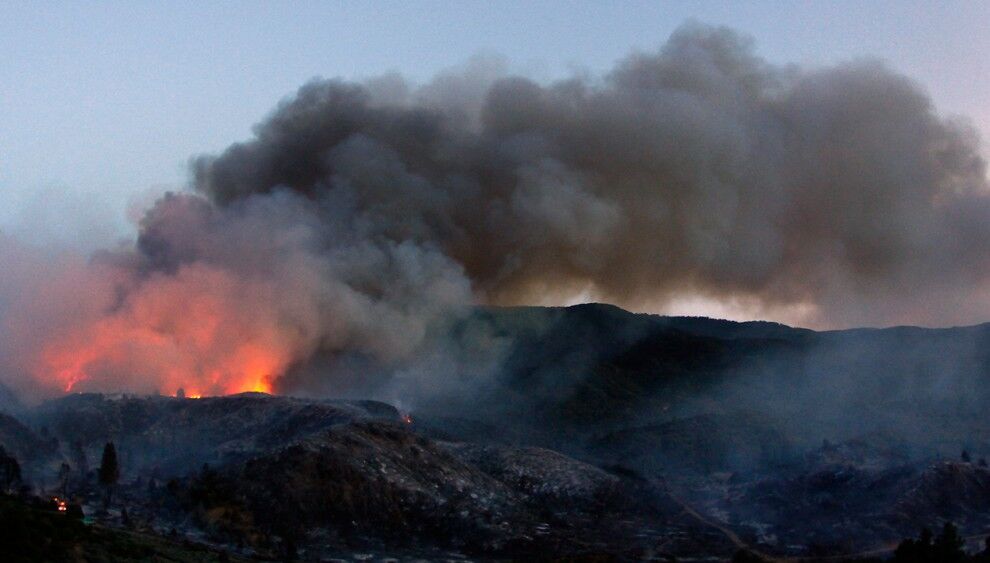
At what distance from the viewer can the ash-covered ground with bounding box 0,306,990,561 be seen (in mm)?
75000

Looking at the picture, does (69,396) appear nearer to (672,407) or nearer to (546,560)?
(546,560)

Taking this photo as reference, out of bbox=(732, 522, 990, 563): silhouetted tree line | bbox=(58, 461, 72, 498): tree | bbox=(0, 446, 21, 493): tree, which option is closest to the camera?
bbox=(732, 522, 990, 563): silhouetted tree line

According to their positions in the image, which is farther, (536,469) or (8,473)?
(536,469)

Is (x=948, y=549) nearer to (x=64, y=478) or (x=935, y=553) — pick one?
(x=935, y=553)

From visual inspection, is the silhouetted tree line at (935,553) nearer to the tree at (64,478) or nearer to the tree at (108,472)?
the tree at (108,472)

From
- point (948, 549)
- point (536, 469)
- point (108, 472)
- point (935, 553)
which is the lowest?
point (935, 553)

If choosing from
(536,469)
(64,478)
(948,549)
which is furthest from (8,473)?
(948,549)

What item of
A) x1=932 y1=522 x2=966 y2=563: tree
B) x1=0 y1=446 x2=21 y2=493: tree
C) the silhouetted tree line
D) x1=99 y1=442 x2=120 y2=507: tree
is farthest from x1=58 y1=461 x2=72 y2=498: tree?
x1=932 y1=522 x2=966 y2=563: tree

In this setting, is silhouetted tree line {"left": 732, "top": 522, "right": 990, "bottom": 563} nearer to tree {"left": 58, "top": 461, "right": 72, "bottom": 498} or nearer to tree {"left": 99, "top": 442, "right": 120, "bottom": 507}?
tree {"left": 99, "top": 442, "right": 120, "bottom": 507}

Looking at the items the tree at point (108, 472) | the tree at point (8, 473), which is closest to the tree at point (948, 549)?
the tree at point (108, 472)

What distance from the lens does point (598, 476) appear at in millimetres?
92688

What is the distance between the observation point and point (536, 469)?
93.1m

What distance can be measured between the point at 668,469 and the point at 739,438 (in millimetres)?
12490

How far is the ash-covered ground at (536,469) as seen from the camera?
75000 mm
